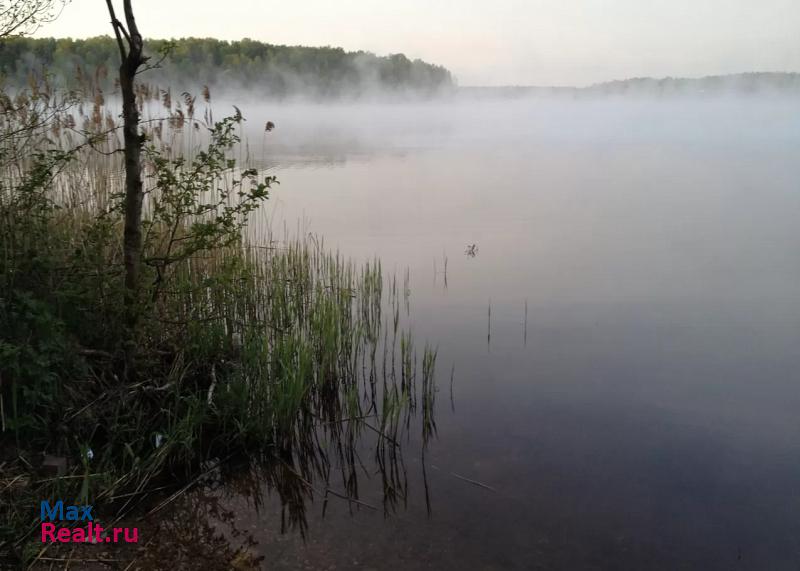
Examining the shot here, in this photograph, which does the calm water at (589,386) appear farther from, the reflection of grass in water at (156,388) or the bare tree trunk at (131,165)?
the bare tree trunk at (131,165)

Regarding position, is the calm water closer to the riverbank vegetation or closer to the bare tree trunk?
the riverbank vegetation

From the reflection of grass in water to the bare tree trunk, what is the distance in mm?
84

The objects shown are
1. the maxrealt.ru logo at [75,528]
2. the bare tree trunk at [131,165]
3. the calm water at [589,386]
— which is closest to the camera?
the maxrealt.ru logo at [75,528]

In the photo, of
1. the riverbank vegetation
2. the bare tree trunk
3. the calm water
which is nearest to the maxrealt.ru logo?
the riverbank vegetation

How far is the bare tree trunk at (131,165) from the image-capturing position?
312cm

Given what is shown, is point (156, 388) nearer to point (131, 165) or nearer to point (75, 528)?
point (75, 528)

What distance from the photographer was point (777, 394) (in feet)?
15.0

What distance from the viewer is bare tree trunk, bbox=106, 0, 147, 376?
10.2 feet

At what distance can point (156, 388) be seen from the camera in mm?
3533

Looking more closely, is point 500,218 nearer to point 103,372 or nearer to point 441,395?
point 441,395

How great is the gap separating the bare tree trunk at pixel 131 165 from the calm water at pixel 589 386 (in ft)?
3.76

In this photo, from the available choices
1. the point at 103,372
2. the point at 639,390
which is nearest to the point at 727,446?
the point at 639,390

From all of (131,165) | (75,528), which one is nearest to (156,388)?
(75,528)

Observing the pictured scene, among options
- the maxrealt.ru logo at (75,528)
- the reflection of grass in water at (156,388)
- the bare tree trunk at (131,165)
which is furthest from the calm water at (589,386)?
the bare tree trunk at (131,165)
